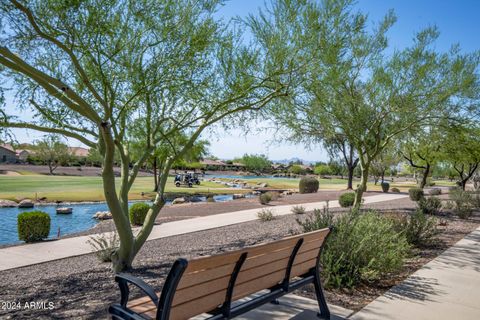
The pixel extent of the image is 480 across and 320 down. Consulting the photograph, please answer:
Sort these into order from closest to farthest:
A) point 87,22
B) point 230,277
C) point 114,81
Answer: point 230,277
point 87,22
point 114,81

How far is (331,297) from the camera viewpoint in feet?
18.6

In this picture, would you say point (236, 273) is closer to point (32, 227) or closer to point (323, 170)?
point (32, 227)

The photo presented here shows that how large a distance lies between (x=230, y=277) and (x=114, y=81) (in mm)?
4971

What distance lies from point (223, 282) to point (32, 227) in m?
10.00

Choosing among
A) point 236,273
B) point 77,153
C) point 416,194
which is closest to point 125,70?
point 236,273

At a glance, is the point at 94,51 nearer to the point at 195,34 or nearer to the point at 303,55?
the point at 195,34

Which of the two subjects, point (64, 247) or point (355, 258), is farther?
point (64, 247)

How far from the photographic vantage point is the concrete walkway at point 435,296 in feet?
16.0

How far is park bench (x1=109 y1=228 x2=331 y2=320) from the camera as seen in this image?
3.10 metres

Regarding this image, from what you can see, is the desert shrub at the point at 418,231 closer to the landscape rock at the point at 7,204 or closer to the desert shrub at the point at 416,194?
the desert shrub at the point at 416,194

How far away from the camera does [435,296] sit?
5660mm

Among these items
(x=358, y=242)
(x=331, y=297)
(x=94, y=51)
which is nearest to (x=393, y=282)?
(x=358, y=242)

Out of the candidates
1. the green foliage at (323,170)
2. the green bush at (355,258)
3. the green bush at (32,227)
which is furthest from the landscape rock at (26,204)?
the green foliage at (323,170)

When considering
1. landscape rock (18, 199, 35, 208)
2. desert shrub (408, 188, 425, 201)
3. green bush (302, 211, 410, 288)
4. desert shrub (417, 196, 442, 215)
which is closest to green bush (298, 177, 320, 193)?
desert shrub (408, 188, 425, 201)
